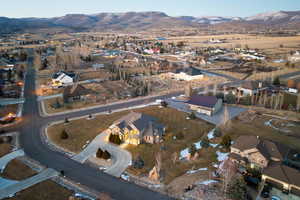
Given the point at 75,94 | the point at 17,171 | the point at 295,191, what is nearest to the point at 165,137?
the point at 295,191

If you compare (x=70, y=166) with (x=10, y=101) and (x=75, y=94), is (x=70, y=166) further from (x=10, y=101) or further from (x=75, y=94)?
(x=10, y=101)

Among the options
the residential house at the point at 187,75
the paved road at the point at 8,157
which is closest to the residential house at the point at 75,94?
the paved road at the point at 8,157

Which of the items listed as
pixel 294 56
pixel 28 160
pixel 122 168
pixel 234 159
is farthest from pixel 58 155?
pixel 294 56

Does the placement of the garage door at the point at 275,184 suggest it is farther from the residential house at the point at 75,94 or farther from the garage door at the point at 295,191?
the residential house at the point at 75,94

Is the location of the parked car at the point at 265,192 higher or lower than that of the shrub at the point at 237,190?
lower

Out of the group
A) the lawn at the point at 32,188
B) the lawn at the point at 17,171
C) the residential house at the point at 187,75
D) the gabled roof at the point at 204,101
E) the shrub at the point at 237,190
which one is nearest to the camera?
the shrub at the point at 237,190

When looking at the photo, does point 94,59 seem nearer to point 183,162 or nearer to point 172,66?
point 172,66
